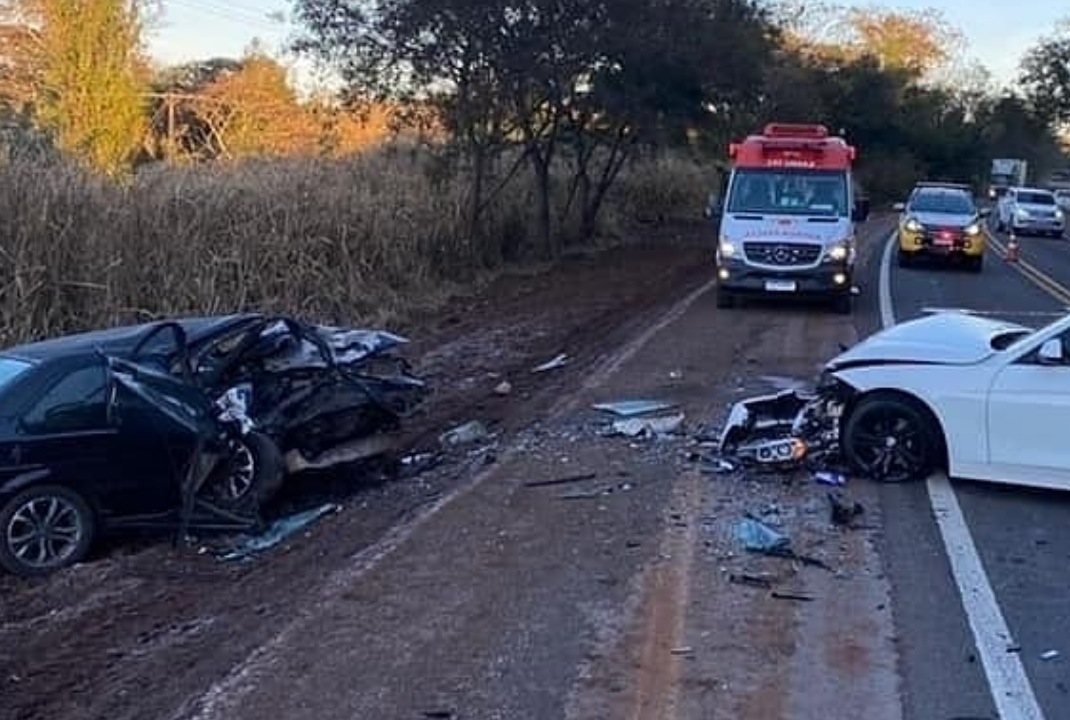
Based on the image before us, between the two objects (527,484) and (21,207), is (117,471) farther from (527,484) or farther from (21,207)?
(21,207)

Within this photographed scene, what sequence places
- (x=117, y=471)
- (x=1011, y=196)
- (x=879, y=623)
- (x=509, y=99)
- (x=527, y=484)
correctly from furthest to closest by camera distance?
(x=1011, y=196), (x=509, y=99), (x=527, y=484), (x=117, y=471), (x=879, y=623)

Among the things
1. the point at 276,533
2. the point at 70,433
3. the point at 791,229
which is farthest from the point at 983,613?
the point at 791,229

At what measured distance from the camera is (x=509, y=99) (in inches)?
1129

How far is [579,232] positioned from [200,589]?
2952cm

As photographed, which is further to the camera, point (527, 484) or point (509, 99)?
point (509, 99)

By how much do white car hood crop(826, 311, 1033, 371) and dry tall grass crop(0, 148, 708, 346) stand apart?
8.73 meters

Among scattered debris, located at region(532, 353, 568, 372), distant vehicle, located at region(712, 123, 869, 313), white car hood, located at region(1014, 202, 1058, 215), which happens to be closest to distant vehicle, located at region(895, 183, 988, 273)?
distant vehicle, located at region(712, 123, 869, 313)

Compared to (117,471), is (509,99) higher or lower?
higher

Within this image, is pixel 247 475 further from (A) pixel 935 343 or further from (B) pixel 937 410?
(A) pixel 935 343

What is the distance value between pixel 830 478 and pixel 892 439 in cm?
52

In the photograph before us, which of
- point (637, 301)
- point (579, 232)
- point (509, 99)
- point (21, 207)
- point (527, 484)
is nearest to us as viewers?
point (527, 484)

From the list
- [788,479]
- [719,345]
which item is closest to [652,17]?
[719,345]

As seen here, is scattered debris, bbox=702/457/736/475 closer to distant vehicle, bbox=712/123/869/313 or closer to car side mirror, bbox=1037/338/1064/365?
car side mirror, bbox=1037/338/1064/365

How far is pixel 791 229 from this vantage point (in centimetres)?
2150
